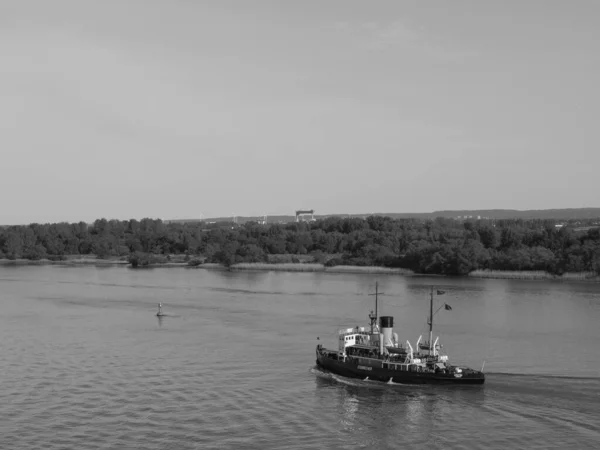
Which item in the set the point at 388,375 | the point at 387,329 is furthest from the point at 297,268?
the point at 388,375

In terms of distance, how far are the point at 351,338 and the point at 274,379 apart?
17.8 ft

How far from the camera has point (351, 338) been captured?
37156mm

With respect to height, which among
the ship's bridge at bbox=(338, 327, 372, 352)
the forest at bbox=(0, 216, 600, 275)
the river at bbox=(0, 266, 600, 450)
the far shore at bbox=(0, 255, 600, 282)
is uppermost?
the forest at bbox=(0, 216, 600, 275)

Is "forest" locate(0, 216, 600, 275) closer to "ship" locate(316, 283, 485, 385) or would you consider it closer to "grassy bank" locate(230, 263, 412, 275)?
"grassy bank" locate(230, 263, 412, 275)

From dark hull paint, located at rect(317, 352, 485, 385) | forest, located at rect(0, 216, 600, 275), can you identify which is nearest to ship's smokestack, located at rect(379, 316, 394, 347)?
dark hull paint, located at rect(317, 352, 485, 385)

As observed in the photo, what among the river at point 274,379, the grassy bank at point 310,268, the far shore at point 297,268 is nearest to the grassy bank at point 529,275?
the far shore at point 297,268

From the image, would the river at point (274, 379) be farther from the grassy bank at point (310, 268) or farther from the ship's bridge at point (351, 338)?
the grassy bank at point (310, 268)

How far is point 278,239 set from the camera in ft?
440

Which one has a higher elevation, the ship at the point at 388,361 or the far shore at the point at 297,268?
the far shore at the point at 297,268

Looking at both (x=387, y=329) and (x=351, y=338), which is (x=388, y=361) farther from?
(x=351, y=338)

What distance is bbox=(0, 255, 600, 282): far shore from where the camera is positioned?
8358cm

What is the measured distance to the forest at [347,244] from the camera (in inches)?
3583

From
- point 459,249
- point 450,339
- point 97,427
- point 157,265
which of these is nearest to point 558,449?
point 97,427

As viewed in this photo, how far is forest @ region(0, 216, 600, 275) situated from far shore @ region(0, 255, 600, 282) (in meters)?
1.39
